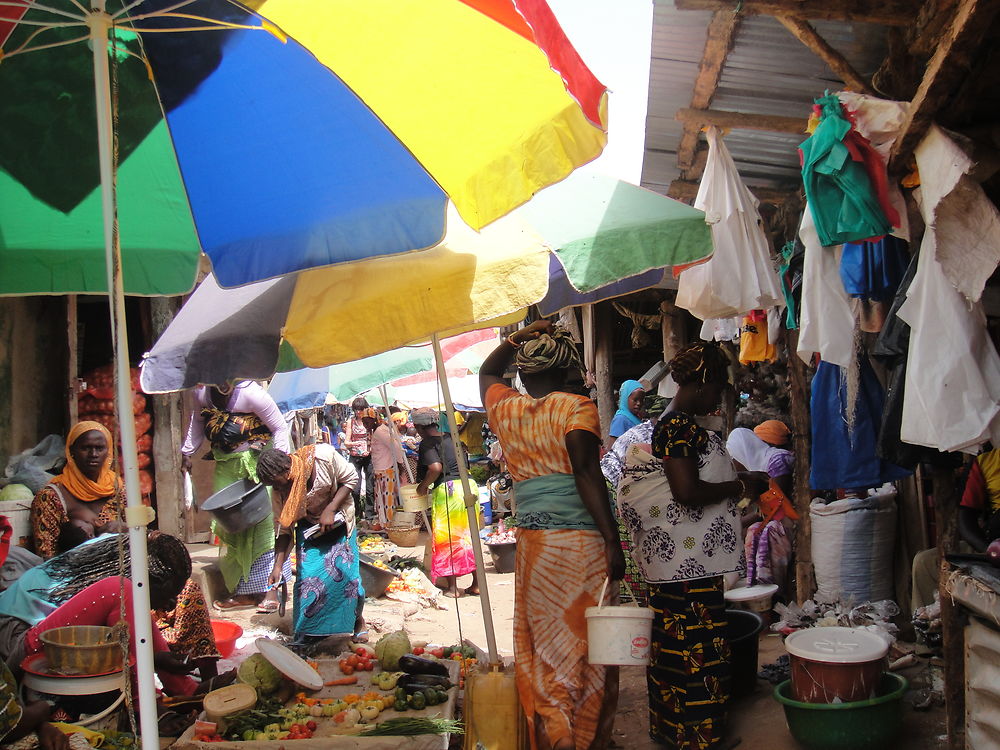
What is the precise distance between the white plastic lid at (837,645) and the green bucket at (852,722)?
0.19 m

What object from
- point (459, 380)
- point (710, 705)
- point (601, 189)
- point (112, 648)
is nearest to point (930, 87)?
point (601, 189)

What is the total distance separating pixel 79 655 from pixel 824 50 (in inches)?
170

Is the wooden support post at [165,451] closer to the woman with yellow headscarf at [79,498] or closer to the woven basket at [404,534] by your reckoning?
the woven basket at [404,534]

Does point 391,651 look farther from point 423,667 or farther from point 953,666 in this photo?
point 953,666

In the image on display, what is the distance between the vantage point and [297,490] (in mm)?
6113

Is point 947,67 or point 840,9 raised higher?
point 840,9

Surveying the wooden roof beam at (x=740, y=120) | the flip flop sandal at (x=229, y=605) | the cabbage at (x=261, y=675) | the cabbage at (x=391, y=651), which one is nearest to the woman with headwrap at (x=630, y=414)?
the wooden roof beam at (x=740, y=120)

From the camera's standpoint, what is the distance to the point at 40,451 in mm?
7551

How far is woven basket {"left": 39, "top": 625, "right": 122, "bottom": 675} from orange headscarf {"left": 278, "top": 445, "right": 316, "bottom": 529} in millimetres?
2251

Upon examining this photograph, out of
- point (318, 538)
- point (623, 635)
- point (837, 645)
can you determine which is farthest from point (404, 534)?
point (623, 635)

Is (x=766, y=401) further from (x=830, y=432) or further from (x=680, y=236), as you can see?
(x=680, y=236)

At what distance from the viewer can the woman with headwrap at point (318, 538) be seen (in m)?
6.12

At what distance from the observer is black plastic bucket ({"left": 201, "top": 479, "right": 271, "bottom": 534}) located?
21.9ft

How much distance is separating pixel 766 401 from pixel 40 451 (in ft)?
21.6
